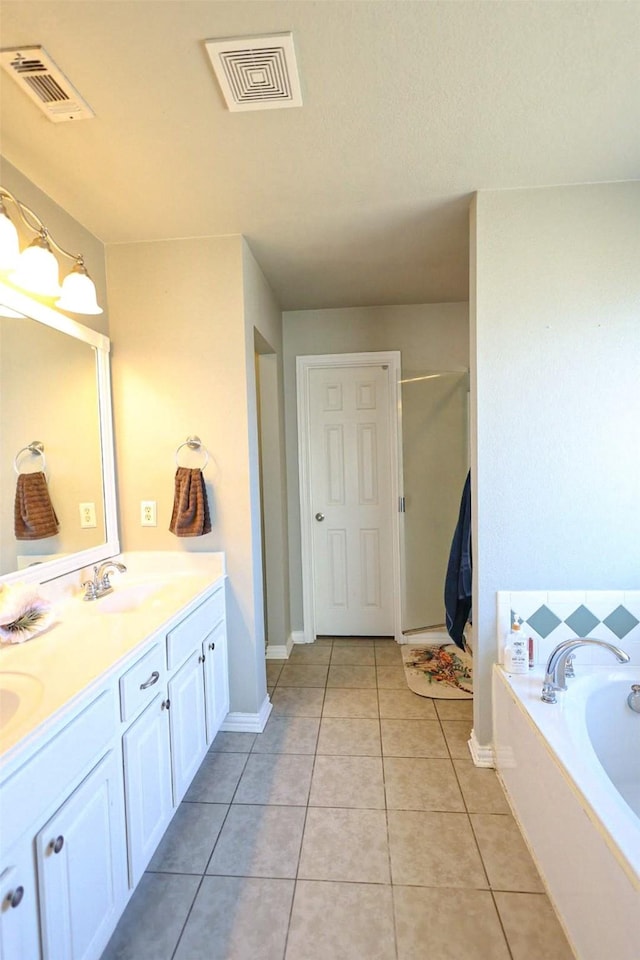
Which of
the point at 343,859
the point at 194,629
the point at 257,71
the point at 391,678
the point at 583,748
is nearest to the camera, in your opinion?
the point at 257,71

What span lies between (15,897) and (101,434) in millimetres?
1630

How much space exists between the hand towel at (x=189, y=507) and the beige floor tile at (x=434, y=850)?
1.39 metres

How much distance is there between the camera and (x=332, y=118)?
1354 millimetres

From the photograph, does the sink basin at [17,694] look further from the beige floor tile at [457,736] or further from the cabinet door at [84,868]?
the beige floor tile at [457,736]

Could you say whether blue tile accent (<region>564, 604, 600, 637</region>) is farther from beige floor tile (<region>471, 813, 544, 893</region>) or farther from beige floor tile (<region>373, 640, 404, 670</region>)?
beige floor tile (<region>373, 640, 404, 670</region>)

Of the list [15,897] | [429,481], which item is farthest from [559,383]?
[15,897]

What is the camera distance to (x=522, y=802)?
1.53m

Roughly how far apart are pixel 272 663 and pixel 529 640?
67.5 inches

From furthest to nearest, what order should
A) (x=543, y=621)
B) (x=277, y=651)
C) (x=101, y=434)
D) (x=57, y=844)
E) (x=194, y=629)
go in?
(x=277, y=651), (x=101, y=434), (x=543, y=621), (x=194, y=629), (x=57, y=844)

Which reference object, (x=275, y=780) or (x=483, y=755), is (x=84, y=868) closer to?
(x=275, y=780)

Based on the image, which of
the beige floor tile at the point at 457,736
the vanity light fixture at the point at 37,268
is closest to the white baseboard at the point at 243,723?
the beige floor tile at the point at 457,736

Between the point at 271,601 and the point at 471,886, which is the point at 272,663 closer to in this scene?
the point at 271,601

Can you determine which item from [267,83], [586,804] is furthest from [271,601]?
[267,83]

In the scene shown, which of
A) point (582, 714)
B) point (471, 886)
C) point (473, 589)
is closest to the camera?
point (471, 886)
